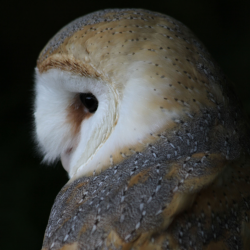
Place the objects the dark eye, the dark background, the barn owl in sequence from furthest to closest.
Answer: the dark background, the dark eye, the barn owl

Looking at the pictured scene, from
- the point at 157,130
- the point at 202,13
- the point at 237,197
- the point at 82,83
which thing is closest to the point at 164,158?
the point at 157,130

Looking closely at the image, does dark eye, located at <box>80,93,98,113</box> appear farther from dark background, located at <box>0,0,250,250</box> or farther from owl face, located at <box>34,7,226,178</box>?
dark background, located at <box>0,0,250,250</box>

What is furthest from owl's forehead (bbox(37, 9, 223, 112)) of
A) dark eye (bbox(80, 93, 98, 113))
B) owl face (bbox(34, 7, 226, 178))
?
dark eye (bbox(80, 93, 98, 113))

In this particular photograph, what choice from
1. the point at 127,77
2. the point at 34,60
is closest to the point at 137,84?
the point at 127,77

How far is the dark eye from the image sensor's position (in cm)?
102

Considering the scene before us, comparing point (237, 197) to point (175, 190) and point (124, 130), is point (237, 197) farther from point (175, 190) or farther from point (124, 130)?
point (124, 130)

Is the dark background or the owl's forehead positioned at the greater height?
the owl's forehead

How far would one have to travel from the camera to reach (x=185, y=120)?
0.82 m

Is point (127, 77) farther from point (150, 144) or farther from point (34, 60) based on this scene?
point (34, 60)

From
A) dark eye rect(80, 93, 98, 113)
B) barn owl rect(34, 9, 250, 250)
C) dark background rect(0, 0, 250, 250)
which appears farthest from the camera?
dark background rect(0, 0, 250, 250)

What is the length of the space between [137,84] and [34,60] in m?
2.01

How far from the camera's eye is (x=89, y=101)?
103 cm

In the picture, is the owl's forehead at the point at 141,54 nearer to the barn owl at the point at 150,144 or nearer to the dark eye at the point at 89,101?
the barn owl at the point at 150,144

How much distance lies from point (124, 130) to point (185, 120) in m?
0.17
